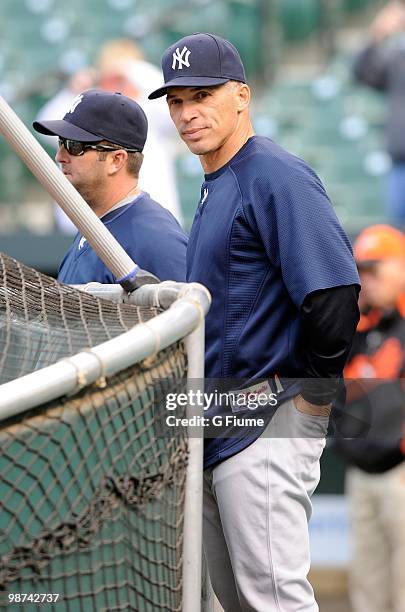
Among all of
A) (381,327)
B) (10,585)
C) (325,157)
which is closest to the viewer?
(10,585)

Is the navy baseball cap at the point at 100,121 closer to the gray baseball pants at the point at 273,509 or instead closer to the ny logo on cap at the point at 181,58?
the ny logo on cap at the point at 181,58

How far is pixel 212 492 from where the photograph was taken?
2.66 meters

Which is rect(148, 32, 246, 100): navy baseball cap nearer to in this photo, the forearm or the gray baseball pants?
the forearm

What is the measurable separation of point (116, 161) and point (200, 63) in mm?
742

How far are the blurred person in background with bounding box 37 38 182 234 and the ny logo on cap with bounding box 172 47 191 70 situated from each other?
7.06 ft

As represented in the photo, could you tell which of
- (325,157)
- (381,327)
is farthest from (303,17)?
(381,327)

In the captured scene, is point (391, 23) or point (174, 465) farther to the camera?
point (391, 23)

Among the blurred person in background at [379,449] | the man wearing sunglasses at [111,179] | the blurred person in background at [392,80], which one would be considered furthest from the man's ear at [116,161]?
the blurred person in background at [392,80]

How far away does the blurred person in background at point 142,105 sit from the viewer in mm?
5391

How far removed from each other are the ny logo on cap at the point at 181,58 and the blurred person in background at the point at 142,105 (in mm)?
2153

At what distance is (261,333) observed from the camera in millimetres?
2592

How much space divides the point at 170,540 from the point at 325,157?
6187mm

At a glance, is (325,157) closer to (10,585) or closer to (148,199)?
(148,199)

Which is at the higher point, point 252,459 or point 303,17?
point 303,17
